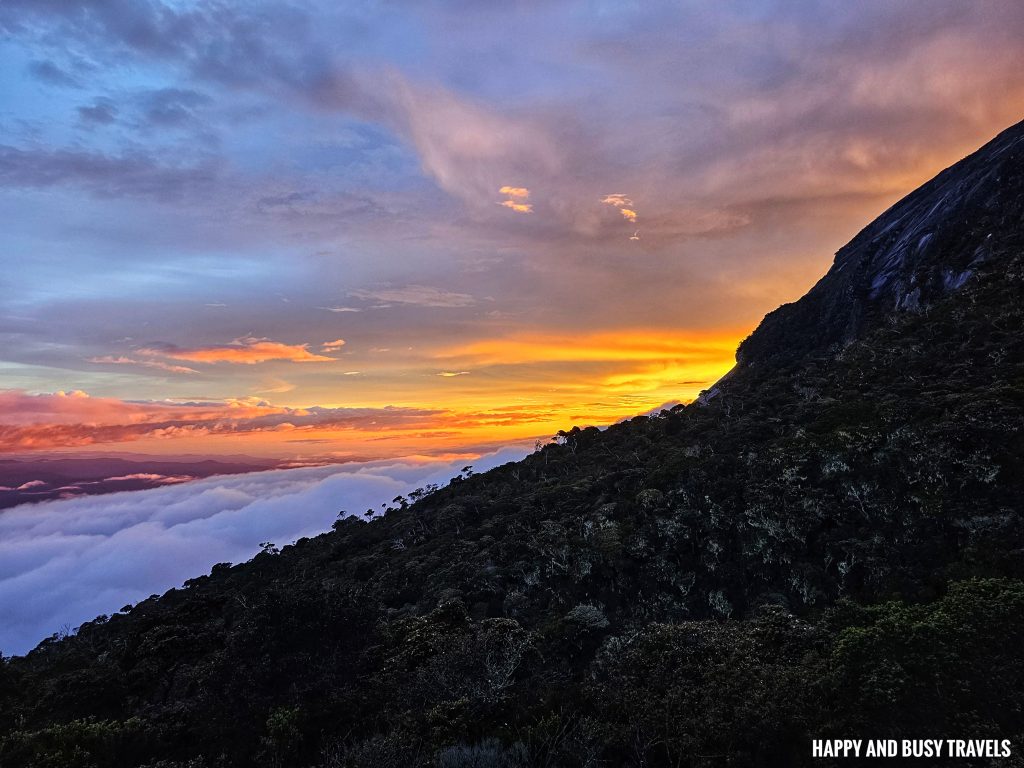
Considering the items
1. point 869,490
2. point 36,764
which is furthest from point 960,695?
point 36,764

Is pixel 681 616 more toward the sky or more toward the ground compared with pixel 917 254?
more toward the ground

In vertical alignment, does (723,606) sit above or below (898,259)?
below

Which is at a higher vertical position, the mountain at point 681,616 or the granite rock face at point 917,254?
the granite rock face at point 917,254

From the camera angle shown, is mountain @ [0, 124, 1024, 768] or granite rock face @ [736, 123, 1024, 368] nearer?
mountain @ [0, 124, 1024, 768]

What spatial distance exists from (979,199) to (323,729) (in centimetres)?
11546

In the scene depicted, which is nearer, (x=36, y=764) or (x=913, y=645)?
(x=913, y=645)

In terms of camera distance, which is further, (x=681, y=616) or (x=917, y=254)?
(x=917, y=254)

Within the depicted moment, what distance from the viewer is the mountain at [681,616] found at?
1700cm

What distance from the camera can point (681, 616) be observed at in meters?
38.4

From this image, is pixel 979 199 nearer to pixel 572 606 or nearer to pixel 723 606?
pixel 723 606

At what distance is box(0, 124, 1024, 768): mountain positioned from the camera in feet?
55.8

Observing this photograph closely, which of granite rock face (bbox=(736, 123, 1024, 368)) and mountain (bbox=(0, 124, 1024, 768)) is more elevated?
granite rock face (bbox=(736, 123, 1024, 368))

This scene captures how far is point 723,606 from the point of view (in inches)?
1495

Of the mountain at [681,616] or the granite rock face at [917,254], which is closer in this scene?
the mountain at [681,616]
